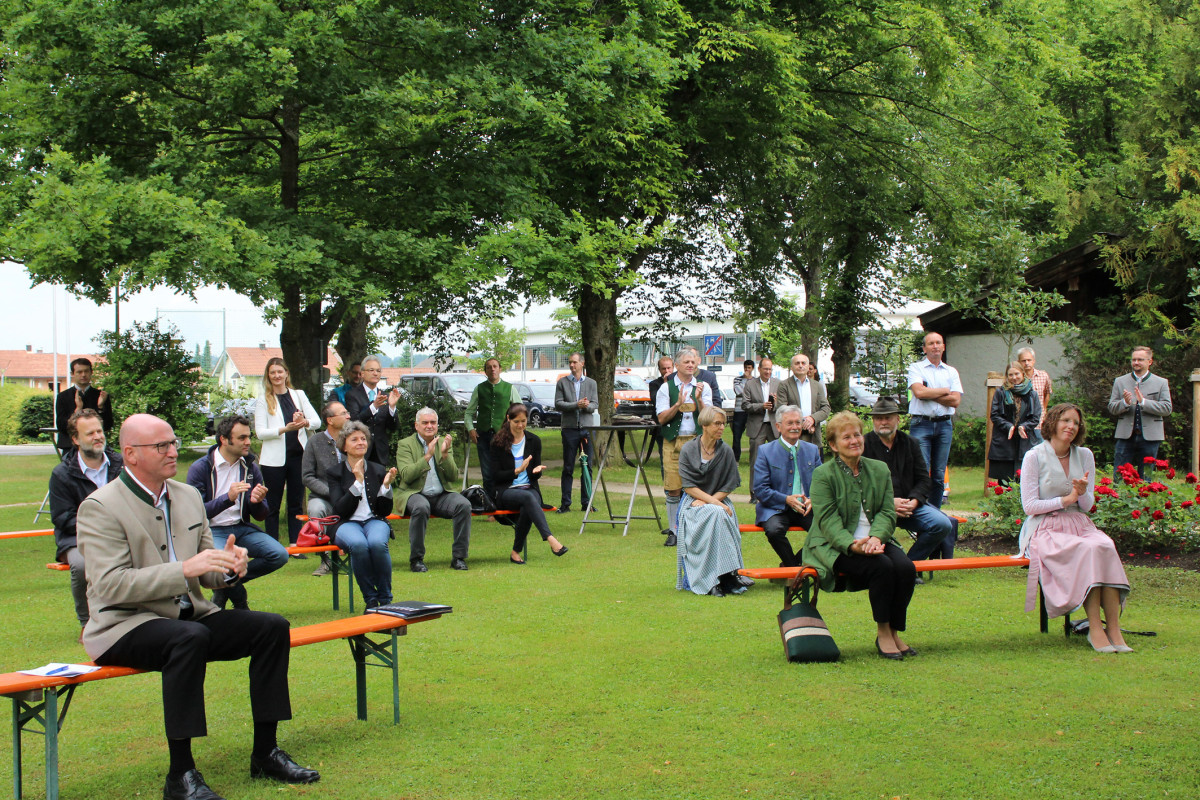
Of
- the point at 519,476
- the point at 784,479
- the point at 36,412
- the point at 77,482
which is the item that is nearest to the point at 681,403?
the point at 519,476

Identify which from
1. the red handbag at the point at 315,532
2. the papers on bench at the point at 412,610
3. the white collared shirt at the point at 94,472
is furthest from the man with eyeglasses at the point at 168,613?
the red handbag at the point at 315,532

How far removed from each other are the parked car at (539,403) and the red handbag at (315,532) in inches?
1114

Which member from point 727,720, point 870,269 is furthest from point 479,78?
point 870,269

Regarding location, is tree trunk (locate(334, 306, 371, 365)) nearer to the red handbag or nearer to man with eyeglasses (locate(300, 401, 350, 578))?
man with eyeglasses (locate(300, 401, 350, 578))

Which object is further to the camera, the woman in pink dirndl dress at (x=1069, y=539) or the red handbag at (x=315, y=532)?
the red handbag at (x=315, y=532)

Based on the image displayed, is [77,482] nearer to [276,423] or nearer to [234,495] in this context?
[234,495]

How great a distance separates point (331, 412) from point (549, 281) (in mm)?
3854

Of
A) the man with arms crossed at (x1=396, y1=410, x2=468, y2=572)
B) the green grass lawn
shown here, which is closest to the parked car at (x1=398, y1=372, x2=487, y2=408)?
the man with arms crossed at (x1=396, y1=410, x2=468, y2=572)

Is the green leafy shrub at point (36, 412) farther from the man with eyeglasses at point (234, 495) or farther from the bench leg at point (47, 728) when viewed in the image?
the bench leg at point (47, 728)

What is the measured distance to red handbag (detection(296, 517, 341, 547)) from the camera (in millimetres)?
8406

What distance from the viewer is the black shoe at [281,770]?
14.7 feet

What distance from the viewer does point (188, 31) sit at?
36.8 ft

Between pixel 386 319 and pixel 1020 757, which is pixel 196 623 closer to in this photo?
pixel 1020 757

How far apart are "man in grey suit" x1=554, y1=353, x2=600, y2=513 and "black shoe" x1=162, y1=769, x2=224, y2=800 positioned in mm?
9884
